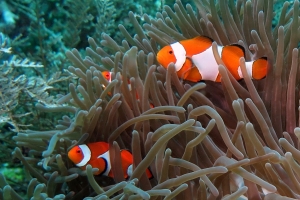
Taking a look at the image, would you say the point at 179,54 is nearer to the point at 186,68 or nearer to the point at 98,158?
the point at 186,68

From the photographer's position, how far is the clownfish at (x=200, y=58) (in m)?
1.29

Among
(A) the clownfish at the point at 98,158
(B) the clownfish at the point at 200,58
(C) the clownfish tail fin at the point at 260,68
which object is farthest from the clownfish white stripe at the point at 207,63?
(A) the clownfish at the point at 98,158

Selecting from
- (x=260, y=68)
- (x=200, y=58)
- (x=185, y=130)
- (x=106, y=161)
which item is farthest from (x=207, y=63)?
(x=106, y=161)

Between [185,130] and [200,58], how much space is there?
0.36m

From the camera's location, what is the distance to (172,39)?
1601 millimetres

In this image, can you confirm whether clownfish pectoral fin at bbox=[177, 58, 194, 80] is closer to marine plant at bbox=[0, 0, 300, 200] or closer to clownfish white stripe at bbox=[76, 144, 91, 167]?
marine plant at bbox=[0, 0, 300, 200]

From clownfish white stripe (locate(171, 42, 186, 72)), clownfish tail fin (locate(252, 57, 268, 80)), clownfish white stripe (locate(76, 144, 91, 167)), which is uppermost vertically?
clownfish white stripe (locate(171, 42, 186, 72))

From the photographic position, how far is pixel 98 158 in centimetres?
114

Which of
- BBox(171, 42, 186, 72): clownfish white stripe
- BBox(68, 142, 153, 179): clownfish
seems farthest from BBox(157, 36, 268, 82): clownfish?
BBox(68, 142, 153, 179): clownfish

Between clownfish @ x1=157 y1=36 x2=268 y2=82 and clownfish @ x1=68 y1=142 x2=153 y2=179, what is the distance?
40cm

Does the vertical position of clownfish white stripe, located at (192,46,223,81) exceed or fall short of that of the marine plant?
it exceeds it

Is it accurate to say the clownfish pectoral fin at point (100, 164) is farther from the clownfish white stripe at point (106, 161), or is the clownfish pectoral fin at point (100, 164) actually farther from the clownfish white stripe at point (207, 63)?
the clownfish white stripe at point (207, 63)

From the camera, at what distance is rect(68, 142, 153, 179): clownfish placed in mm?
1131

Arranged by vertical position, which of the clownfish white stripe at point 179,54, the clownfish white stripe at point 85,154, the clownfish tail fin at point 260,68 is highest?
the clownfish white stripe at point 179,54
